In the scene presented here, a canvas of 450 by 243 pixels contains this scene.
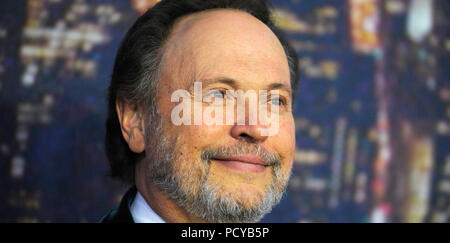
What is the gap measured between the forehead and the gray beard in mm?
233

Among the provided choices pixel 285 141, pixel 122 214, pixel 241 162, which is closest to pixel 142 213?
pixel 122 214

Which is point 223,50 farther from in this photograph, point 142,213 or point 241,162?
point 142,213

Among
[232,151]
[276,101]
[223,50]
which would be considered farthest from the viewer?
[276,101]

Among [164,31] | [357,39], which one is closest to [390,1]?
[357,39]

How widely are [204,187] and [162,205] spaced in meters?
0.24

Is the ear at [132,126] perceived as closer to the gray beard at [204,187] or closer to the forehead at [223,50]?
the gray beard at [204,187]

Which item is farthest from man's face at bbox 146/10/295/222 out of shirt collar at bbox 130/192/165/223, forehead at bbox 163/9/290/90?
shirt collar at bbox 130/192/165/223

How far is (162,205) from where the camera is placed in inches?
78.2

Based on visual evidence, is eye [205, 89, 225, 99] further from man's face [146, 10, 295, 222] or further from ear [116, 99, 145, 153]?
ear [116, 99, 145, 153]

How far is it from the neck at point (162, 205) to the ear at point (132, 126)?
0.07m

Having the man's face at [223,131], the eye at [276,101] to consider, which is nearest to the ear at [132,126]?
the man's face at [223,131]

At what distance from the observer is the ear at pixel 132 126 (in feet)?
6.75

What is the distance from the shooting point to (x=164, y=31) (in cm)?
211
